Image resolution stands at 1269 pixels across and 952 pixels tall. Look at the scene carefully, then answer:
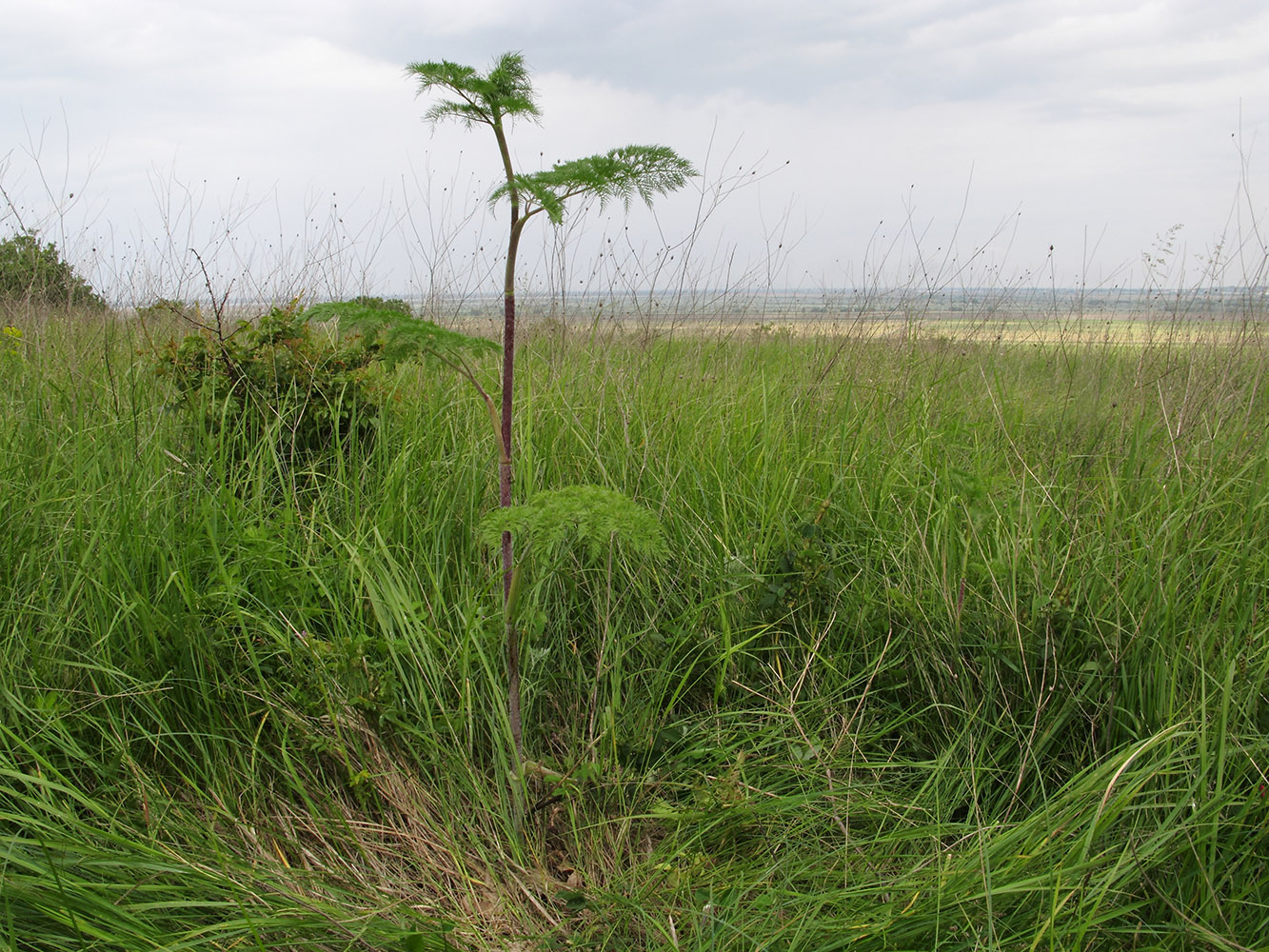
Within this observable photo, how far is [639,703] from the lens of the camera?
6.18ft

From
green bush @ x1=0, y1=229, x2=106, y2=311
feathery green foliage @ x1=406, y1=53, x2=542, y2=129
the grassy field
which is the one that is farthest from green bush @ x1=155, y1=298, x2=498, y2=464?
green bush @ x1=0, y1=229, x2=106, y2=311

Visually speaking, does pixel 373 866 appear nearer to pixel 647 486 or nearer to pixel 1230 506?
pixel 647 486

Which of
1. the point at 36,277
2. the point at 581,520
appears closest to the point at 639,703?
the point at 581,520

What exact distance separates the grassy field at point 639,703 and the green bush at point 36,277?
2.44 metres

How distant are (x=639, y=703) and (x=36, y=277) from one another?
4771 mm

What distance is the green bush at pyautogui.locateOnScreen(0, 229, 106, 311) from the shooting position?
4430mm

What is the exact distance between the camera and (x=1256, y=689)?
161 centimetres

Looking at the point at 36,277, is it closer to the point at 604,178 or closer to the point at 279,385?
the point at 279,385

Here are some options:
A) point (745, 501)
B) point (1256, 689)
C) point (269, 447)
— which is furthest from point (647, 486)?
point (1256, 689)

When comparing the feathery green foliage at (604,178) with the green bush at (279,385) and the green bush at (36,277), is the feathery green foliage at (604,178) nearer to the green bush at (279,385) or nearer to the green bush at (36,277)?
the green bush at (279,385)

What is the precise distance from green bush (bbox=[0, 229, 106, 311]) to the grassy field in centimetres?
244

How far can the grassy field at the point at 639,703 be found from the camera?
1.35 m

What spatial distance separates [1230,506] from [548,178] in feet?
7.58

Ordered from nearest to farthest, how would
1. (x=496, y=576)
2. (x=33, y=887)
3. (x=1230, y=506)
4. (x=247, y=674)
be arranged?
1. (x=33, y=887)
2. (x=247, y=674)
3. (x=496, y=576)
4. (x=1230, y=506)
